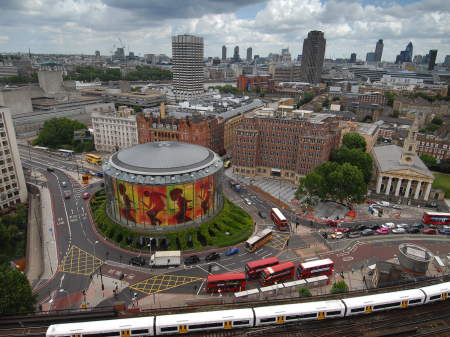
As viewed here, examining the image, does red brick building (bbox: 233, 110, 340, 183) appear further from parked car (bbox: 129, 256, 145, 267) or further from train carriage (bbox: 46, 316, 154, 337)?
train carriage (bbox: 46, 316, 154, 337)

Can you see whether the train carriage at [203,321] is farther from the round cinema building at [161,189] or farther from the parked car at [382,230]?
the parked car at [382,230]

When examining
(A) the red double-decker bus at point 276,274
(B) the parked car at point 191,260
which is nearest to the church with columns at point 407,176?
(A) the red double-decker bus at point 276,274

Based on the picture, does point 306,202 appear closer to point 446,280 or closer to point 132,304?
point 446,280

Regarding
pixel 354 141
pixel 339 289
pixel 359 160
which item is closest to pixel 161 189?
pixel 339 289

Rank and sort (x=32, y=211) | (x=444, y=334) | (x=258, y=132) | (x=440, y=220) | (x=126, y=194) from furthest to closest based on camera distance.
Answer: (x=258, y=132)
(x=32, y=211)
(x=440, y=220)
(x=126, y=194)
(x=444, y=334)

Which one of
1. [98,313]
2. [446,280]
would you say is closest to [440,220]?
[446,280]
